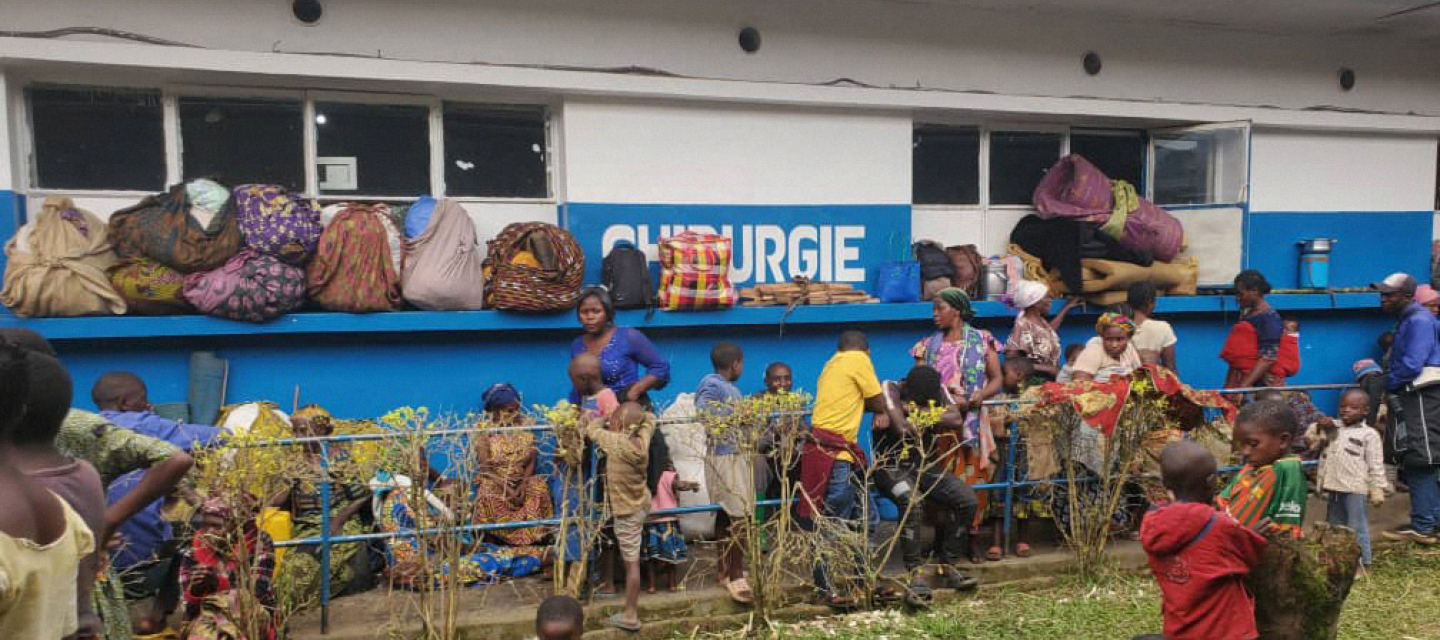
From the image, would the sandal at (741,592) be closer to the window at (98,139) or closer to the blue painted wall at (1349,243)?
the window at (98,139)

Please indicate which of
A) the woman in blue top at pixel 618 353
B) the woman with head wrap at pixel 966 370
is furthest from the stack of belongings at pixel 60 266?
the woman with head wrap at pixel 966 370

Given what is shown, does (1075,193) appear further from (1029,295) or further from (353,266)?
(353,266)

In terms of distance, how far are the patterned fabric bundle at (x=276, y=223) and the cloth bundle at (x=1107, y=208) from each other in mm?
5559

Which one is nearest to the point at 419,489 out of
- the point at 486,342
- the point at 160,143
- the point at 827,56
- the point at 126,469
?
the point at 126,469

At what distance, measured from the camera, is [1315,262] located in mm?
8758

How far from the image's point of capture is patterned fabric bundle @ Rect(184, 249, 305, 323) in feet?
18.9

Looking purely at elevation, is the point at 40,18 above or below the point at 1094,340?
above

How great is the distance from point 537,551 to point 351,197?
285 centimetres

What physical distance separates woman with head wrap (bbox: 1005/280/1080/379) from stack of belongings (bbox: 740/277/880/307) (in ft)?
4.26

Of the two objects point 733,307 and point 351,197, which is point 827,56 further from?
point 351,197

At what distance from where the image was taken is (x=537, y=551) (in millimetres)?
5422

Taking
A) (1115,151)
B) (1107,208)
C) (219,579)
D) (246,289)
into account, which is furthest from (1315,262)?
(219,579)

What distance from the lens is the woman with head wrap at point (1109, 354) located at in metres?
5.84

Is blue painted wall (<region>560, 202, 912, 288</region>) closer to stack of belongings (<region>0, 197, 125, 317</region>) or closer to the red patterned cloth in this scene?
the red patterned cloth
